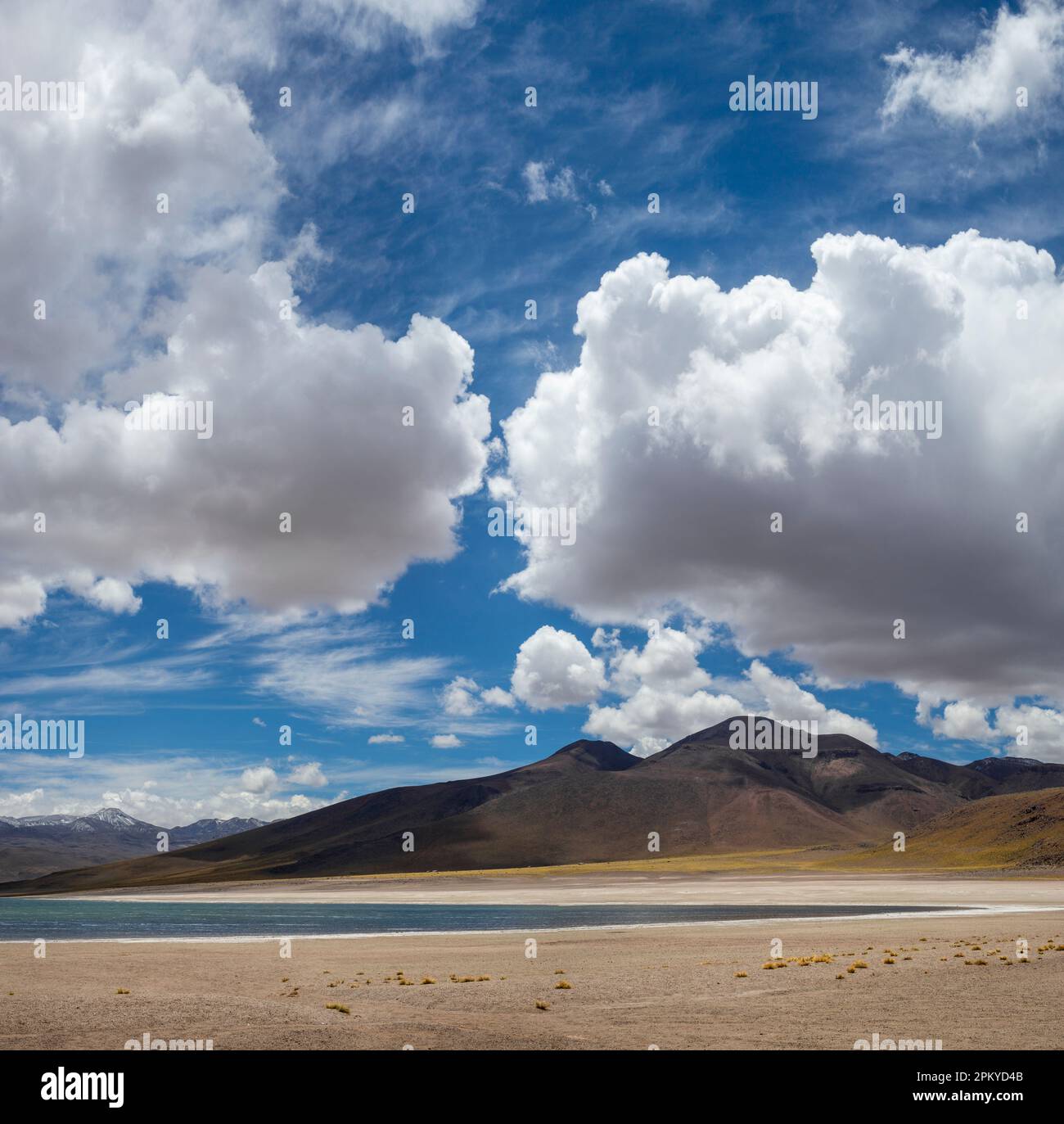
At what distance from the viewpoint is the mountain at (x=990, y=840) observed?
482ft

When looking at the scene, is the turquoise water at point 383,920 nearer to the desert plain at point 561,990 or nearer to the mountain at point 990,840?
the desert plain at point 561,990

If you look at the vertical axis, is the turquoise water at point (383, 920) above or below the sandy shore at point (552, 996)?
below

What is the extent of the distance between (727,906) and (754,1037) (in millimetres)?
66062

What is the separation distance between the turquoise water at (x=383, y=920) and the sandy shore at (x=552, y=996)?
55.6 ft

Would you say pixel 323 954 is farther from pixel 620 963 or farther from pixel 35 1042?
pixel 35 1042

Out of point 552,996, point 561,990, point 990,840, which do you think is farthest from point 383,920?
point 990,840

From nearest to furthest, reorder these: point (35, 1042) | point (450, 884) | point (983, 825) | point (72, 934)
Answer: point (35, 1042)
point (72, 934)
point (450, 884)
point (983, 825)

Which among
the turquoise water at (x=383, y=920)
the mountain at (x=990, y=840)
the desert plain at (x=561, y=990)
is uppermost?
the desert plain at (x=561, y=990)


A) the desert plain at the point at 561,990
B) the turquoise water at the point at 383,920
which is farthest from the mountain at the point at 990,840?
the desert plain at the point at 561,990

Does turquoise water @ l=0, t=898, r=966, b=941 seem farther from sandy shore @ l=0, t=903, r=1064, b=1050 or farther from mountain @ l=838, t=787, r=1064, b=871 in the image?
mountain @ l=838, t=787, r=1064, b=871

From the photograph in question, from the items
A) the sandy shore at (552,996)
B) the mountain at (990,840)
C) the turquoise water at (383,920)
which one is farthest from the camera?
the mountain at (990,840)

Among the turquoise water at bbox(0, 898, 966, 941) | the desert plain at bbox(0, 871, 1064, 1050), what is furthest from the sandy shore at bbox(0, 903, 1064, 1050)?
the turquoise water at bbox(0, 898, 966, 941)
